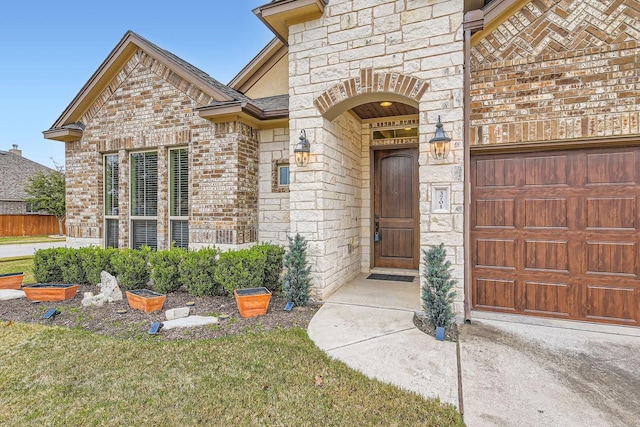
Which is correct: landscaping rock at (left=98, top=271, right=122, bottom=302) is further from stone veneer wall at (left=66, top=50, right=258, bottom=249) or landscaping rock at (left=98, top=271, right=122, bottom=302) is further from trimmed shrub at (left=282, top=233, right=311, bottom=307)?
trimmed shrub at (left=282, top=233, right=311, bottom=307)

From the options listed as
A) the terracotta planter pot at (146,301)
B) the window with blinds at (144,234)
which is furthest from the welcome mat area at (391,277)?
the window with blinds at (144,234)

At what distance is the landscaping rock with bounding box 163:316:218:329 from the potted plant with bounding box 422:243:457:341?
2.73 meters

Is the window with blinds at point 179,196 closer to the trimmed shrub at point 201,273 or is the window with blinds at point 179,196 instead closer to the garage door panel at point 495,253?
the trimmed shrub at point 201,273

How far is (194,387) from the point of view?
8.37 feet

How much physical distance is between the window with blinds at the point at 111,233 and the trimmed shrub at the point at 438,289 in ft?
21.8

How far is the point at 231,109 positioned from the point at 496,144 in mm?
4288

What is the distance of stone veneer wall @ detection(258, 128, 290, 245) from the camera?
6078mm

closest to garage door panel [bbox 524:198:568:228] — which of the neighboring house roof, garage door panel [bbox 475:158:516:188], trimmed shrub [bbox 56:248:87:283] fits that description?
garage door panel [bbox 475:158:516:188]

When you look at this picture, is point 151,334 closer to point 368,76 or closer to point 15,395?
point 15,395

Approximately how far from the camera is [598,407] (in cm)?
228

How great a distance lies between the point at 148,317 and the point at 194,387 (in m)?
2.06

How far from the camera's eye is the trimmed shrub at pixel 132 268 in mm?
5277

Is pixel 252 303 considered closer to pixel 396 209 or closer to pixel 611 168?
pixel 396 209

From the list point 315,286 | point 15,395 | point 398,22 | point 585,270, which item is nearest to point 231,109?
point 398,22
